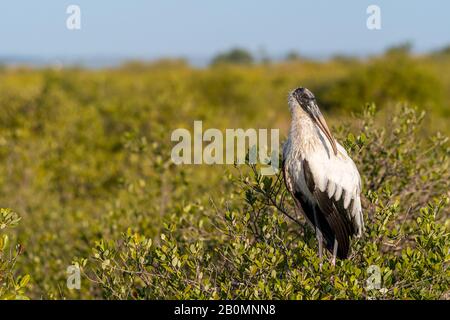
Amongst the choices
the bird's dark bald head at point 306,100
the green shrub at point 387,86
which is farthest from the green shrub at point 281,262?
the green shrub at point 387,86

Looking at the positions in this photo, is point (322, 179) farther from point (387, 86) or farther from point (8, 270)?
point (387, 86)

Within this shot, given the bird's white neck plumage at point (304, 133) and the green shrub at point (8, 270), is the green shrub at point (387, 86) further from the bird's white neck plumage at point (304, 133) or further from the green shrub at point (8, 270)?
the green shrub at point (8, 270)

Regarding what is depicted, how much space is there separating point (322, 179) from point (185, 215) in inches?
67.4

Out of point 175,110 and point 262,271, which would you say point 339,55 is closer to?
point 175,110

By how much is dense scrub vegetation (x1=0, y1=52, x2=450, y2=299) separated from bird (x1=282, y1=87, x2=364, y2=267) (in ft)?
0.42

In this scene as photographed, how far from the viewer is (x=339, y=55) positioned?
224 feet

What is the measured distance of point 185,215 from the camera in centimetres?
614

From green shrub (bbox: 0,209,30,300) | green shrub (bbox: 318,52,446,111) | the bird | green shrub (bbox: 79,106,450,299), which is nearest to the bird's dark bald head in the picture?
the bird

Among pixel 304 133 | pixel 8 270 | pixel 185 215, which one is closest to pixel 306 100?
pixel 304 133

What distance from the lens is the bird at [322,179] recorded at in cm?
485

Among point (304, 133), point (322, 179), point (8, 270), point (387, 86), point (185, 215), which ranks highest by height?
point (387, 86)

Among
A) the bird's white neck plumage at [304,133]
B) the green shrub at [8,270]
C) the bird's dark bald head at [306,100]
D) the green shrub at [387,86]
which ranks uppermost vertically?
the green shrub at [387,86]

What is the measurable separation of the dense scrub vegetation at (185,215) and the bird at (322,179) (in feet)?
0.42

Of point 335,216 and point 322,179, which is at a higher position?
point 322,179
